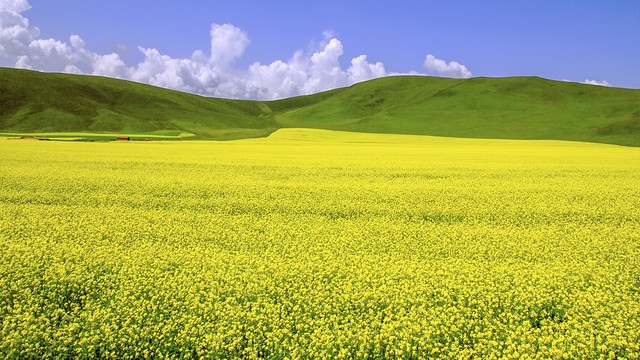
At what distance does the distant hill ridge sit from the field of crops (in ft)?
224

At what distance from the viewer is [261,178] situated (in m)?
18.8

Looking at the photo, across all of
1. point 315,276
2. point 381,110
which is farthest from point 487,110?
point 315,276

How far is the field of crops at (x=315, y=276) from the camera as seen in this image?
5074 millimetres

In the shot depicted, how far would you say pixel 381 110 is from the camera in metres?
146

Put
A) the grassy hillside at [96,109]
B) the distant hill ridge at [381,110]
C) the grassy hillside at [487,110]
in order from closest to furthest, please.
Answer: the grassy hillside at [487,110], the distant hill ridge at [381,110], the grassy hillside at [96,109]

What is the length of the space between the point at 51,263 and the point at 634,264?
1142cm

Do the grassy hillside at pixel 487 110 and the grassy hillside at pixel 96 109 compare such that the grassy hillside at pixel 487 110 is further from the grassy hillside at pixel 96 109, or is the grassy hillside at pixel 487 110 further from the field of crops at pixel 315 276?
the field of crops at pixel 315 276

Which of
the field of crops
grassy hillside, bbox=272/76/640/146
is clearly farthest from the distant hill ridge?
the field of crops

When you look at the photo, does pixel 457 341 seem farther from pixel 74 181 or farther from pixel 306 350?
pixel 74 181

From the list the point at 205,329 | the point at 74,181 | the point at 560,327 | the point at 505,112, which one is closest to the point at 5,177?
the point at 74,181

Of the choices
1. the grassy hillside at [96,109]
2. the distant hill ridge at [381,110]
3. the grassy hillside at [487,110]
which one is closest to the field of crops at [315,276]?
the distant hill ridge at [381,110]

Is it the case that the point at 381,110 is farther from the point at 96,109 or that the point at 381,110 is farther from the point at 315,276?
the point at 315,276

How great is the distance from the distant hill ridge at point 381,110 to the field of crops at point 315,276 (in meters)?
68.3

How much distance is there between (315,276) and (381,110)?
144 meters
